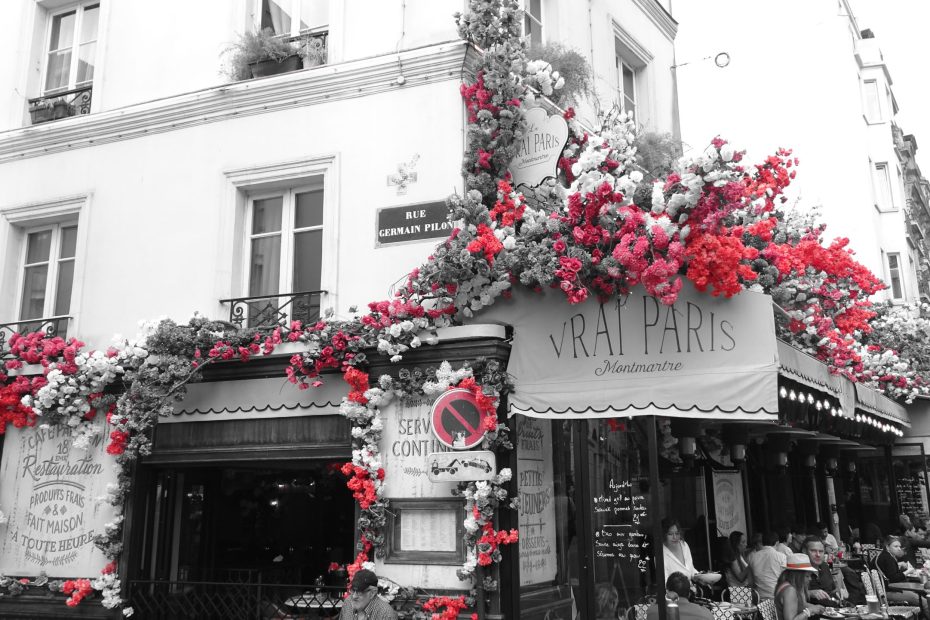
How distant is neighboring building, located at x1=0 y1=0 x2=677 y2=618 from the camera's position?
8.15m

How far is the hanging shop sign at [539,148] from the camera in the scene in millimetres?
7969

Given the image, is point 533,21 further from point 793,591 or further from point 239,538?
point 239,538

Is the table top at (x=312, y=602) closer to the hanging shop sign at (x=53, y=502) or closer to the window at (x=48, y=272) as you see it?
the hanging shop sign at (x=53, y=502)

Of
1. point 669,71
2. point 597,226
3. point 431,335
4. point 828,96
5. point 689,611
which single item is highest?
point 828,96

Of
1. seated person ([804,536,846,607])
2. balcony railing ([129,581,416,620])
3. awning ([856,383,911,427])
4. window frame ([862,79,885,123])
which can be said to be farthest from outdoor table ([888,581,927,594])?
window frame ([862,79,885,123])

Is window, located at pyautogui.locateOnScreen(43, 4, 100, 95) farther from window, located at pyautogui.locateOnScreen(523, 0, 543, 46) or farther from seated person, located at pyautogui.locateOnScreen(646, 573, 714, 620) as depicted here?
seated person, located at pyautogui.locateOnScreen(646, 573, 714, 620)

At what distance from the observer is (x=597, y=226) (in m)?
7.04

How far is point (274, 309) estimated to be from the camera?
8.54 metres

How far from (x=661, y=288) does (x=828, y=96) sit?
19273 millimetres

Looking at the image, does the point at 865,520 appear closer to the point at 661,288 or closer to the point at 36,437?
the point at 661,288

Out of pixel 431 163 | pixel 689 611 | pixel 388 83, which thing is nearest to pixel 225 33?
pixel 388 83

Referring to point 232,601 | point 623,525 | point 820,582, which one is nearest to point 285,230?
point 232,601

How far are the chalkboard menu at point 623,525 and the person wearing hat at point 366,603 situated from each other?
247cm

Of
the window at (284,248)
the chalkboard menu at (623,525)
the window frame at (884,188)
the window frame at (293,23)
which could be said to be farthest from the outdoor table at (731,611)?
the window frame at (884,188)
